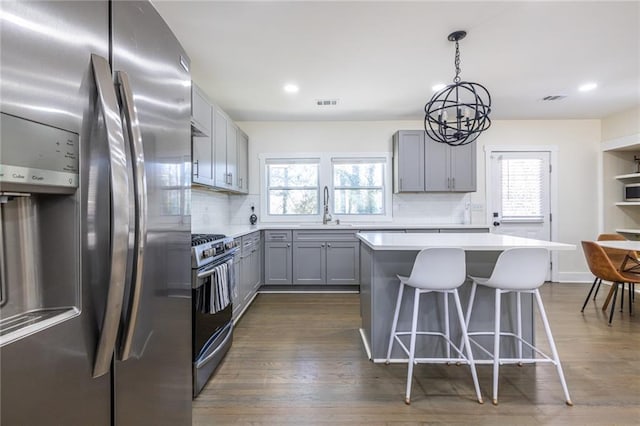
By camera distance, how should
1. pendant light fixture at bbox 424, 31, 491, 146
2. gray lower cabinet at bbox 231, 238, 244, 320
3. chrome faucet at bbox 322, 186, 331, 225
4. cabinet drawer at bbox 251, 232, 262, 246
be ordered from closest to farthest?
1. pendant light fixture at bbox 424, 31, 491, 146
2. gray lower cabinet at bbox 231, 238, 244, 320
3. cabinet drawer at bbox 251, 232, 262, 246
4. chrome faucet at bbox 322, 186, 331, 225

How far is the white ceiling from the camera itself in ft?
7.05

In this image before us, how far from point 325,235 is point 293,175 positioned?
121 centimetres

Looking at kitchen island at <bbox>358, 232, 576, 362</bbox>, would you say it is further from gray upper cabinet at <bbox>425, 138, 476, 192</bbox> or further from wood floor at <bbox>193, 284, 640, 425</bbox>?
gray upper cabinet at <bbox>425, 138, 476, 192</bbox>

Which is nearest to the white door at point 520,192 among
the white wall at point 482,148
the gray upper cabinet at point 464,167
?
the white wall at point 482,148

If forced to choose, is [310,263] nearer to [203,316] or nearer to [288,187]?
[288,187]

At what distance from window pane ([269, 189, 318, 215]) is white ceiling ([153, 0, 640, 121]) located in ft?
4.48

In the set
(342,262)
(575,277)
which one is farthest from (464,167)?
(575,277)

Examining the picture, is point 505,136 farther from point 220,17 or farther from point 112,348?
point 112,348

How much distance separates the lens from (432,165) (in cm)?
445

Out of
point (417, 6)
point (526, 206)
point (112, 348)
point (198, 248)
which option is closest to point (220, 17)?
point (417, 6)

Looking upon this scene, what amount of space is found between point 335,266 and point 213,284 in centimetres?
241

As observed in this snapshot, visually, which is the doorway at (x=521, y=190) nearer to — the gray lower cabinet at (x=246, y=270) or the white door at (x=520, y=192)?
the white door at (x=520, y=192)

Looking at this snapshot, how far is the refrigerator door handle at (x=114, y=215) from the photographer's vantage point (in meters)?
0.67

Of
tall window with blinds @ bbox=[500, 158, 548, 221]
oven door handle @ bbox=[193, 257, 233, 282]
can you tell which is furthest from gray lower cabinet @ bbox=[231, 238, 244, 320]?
tall window with blinds @ bbox=[500, 158, 548, 221]
